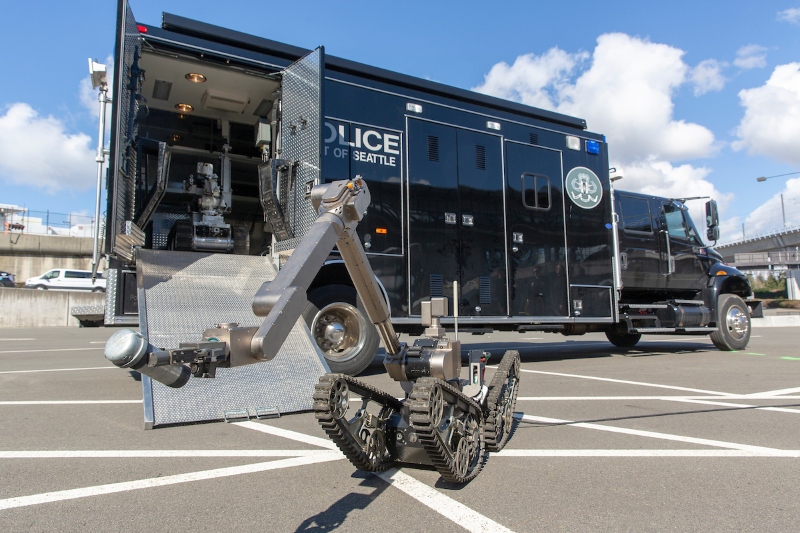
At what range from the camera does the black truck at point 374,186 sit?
23.4 ft

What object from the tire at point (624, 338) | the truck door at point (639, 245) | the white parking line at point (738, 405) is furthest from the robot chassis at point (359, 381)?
the tire at point (624, 338)

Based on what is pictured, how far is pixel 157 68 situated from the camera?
302 inches

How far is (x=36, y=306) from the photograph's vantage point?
24.0 metres

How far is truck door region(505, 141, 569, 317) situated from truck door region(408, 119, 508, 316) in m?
0.26

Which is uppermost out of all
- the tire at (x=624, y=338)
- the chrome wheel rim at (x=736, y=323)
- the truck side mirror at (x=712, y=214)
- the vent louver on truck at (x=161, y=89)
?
the vent louver on truck at (x=161, y=89)

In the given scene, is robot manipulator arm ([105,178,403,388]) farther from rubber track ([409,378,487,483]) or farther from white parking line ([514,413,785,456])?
white parking line ([514,413,785,456])

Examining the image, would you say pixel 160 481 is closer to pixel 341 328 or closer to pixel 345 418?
pixel 345 418

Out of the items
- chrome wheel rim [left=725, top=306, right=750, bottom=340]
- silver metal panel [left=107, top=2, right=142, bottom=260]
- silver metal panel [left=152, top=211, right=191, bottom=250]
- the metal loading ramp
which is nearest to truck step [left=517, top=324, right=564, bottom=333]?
the metal loading ramp

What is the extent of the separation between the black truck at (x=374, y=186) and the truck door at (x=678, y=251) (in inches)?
10.2

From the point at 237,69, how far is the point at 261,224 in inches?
128

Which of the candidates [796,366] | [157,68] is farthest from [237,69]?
[796,366]

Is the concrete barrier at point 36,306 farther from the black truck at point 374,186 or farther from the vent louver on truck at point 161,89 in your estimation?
the vent louver on truck at point 161,89

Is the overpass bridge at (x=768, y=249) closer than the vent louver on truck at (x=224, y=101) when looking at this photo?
No

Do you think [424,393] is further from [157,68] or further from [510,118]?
[510,118]
